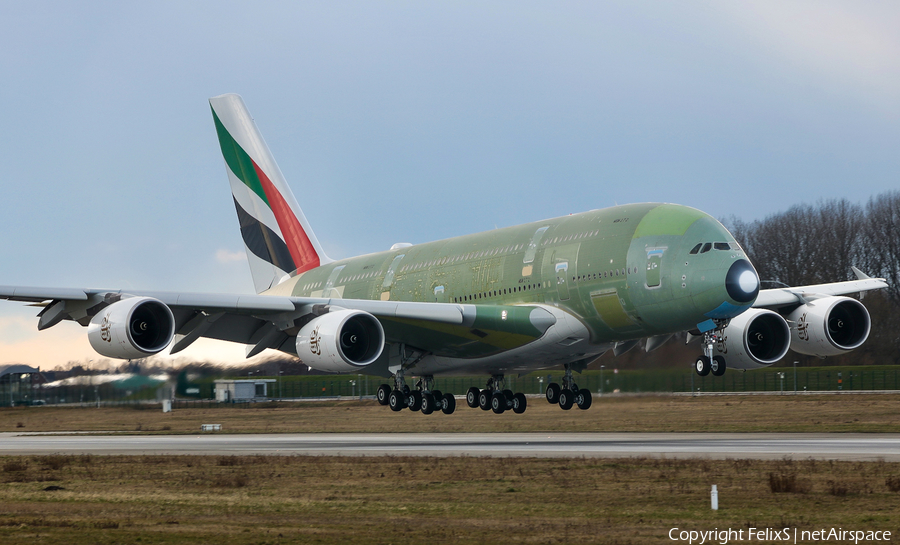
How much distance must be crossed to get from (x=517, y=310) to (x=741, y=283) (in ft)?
25.7

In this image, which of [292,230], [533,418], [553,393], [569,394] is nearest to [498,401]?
[553,393]

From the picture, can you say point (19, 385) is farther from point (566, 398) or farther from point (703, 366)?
point (703, 366)

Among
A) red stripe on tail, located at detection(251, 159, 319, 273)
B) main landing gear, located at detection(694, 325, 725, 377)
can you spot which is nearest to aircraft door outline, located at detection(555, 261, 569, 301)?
main landing gear, located at detection(694, 325, 725, 377)

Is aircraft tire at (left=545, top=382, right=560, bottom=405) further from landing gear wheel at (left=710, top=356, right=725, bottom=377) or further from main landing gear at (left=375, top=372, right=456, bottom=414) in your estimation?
landing gear wheel at (left=710, top=356, right=725, bottom=377)

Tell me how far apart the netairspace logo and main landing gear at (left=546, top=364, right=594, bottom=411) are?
2049 cm

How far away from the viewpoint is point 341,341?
31641 mm

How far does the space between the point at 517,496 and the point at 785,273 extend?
211 feet

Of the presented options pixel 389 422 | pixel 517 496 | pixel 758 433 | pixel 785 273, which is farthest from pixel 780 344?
pixel 785 273

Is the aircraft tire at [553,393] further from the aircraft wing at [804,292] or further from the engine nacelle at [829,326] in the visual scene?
the engine nacelle at [829,326]

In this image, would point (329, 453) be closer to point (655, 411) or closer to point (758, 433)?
point (758, 433)

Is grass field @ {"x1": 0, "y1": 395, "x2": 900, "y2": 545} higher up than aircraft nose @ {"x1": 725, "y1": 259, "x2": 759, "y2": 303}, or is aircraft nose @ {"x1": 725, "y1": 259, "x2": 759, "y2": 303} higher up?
aircraft nose @ {"x1": 725, "y1": 259, "x2": 759, "y2": 303}

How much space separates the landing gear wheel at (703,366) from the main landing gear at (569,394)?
24.0 ft

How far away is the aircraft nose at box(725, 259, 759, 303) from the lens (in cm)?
2858

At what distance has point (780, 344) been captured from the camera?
1378 inches
